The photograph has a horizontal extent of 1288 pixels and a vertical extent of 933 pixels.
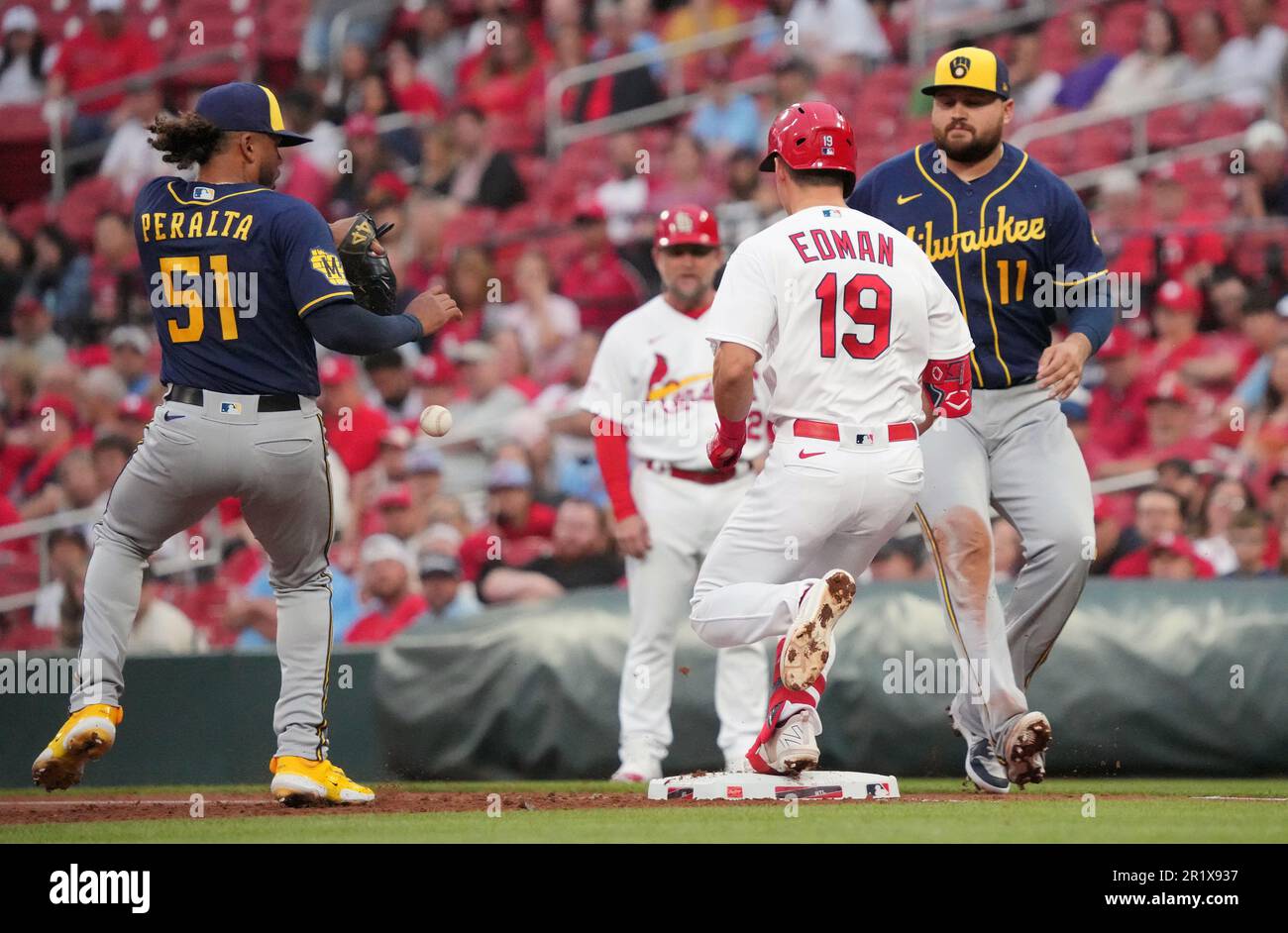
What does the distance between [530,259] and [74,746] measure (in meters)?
6.92

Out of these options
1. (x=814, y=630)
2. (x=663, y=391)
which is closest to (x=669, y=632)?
(x=663, y=391)

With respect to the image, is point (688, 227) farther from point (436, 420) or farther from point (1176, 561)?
point (1176, 561)

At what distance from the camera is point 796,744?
17.8 ft

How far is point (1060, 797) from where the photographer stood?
5887mm

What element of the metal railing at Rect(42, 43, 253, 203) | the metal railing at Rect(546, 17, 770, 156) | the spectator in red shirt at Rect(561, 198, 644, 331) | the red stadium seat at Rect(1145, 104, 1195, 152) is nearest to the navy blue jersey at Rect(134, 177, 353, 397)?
the spectator in red shirt at Rect(561, 198, 644, 331)

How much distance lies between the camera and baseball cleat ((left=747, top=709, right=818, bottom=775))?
5.40 metres

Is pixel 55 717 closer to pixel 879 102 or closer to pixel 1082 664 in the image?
pixel 1082 664

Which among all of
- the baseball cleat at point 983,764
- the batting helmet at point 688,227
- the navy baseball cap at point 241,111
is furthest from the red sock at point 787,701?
the batting helmet at point 688,227

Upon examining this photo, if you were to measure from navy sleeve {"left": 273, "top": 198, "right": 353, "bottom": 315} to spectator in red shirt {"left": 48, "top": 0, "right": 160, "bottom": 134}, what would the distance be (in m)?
9.60

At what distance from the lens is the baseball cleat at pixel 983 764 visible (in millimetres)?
6090

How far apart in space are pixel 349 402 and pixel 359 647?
3.28 m

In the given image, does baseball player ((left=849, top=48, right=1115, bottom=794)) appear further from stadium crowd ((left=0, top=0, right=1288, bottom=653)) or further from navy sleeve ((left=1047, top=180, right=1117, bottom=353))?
stadium crowd ((left=0, top=0, right=1288, bottom=653))
